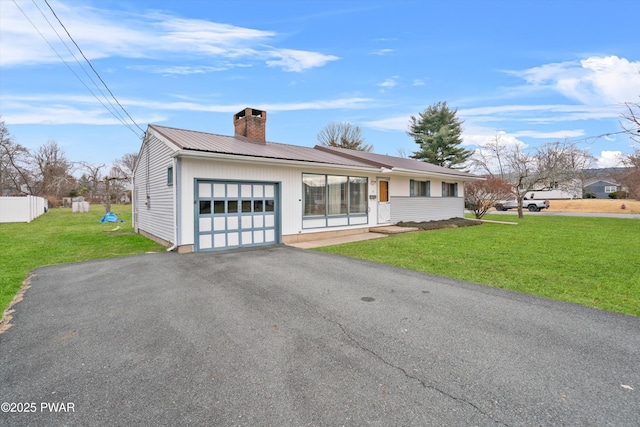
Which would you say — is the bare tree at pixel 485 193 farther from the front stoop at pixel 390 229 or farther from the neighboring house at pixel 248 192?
the front stoop at pixel 390 229

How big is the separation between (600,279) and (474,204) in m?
17.2

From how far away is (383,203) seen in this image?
45.5ft

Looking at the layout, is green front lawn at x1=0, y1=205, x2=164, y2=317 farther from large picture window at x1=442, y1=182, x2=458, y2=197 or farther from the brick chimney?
large picture window at x1=442, y1=182, x2=458, y2=197

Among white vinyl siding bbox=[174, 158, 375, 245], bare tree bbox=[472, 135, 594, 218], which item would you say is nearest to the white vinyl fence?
white vinyl siding bbox=[174, 158, 375, 245]

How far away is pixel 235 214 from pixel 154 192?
12.4 feet

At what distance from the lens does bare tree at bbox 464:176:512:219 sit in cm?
2047

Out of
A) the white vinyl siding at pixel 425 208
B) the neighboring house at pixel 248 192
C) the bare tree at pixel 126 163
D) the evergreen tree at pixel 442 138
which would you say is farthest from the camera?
the bare tree at pixel 126 163

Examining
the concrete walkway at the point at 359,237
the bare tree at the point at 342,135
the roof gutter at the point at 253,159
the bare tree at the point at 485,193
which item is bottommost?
the concrete walkway at the point at 359,237

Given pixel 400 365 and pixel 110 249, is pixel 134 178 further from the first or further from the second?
pixel 400 365

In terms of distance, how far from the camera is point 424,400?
220 centimetres

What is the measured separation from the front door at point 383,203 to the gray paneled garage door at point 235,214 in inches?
217

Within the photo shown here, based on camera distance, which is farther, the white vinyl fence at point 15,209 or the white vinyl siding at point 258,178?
the white vinyl fence at point 15,209

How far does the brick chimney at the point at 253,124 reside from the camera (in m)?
12.6

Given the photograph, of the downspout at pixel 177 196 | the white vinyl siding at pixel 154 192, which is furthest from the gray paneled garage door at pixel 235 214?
the white vinyl siding at pixel 154 192
